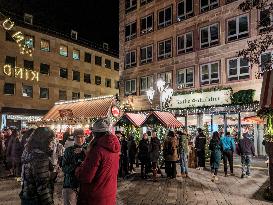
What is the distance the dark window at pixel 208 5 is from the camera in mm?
27000

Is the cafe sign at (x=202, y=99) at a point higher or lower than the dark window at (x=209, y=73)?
lower

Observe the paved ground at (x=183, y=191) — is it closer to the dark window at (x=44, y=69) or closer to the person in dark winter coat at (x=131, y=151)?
the person in dark winter coat at (x=131, y=151)

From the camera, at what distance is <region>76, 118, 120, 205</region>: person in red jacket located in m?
4.09

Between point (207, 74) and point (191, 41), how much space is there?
3254 mm

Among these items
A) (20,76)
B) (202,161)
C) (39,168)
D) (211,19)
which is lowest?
(202,161)

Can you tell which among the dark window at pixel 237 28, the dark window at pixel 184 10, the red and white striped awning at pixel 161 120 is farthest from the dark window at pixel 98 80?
the red and white striped awning at pixel 161 120

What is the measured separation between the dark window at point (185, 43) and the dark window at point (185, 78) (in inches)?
64.3

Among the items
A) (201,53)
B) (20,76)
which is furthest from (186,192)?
(20,76)

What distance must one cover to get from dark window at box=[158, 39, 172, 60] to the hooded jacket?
2690 centimetres

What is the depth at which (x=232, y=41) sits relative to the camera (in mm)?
25688

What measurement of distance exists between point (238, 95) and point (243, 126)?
2812 millimetres

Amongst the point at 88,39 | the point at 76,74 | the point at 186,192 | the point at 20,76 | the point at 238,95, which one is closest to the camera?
the point at 186,192

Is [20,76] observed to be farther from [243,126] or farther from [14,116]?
[243,126]

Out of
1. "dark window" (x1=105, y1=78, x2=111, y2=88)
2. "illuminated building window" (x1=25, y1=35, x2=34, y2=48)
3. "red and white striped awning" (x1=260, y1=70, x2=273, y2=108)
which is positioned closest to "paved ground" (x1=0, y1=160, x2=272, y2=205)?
"red and white striped awning" (x1=260, y1=70, x2=273, y2=108)
